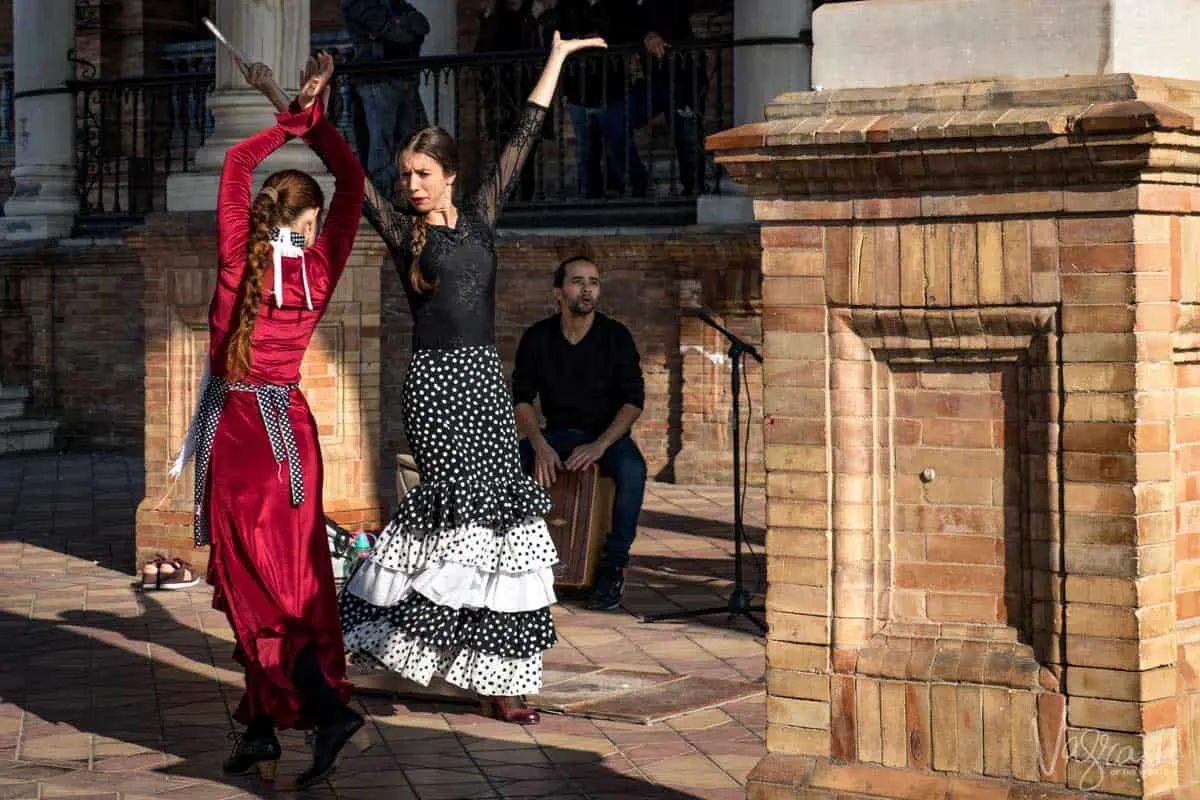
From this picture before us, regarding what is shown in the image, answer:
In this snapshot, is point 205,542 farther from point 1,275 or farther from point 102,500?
point 1,275

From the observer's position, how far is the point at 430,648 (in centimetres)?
665

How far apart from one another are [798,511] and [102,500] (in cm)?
990

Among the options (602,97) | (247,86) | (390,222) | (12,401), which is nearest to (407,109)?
(602,97)

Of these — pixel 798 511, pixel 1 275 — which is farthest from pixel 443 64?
pixel 798 511

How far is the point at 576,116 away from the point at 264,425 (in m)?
9.43

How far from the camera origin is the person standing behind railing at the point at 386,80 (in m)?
15.2

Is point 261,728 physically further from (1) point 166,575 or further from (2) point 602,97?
(2) point 602,97

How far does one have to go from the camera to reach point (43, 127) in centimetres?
1812

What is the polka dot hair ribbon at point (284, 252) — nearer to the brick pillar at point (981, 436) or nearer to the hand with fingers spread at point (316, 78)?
the hand with fingers spread at point (316, 78)

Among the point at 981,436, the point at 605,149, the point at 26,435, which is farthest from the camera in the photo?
the point at 26,435

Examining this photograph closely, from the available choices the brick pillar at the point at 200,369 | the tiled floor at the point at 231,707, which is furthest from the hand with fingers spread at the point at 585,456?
the brick pillar at the point at 200,369

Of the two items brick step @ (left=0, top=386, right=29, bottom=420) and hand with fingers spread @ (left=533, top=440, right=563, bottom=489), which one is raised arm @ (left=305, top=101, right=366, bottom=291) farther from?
brick step @ (left=0, top=386, right=29, bottom=420)

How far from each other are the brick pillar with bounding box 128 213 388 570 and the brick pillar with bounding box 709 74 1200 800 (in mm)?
5936

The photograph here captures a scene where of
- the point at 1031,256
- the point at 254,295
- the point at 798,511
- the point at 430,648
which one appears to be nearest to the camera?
the point at 1031,256
